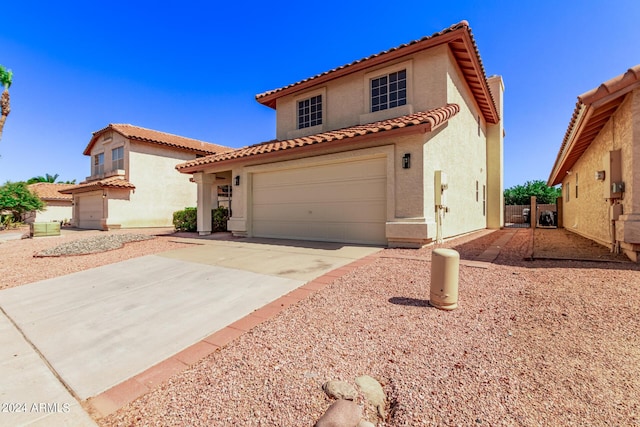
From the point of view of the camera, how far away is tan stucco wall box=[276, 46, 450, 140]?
29.5ft

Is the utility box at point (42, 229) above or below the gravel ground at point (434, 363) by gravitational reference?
above

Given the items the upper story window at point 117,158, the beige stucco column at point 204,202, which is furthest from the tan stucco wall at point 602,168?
the upper story window at point 117,158

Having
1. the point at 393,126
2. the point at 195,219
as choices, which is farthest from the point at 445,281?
the point at 195,219

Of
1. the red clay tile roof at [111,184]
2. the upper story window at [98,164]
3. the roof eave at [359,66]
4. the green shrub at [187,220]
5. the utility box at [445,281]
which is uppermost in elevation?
the roof eave at [359,66]

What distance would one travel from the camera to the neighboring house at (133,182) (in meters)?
19.7

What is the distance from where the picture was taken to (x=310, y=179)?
9.72 metres

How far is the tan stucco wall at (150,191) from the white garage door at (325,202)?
14082mm

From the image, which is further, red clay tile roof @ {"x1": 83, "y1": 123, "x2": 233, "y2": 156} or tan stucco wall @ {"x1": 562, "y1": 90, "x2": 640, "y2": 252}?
red clay tile roof @ {"x1": 83, "y1": 123, "x2": 233, "y2": 156}

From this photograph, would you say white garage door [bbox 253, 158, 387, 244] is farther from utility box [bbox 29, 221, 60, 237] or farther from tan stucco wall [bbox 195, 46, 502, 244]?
utility box [bbox 29, 221, 60, 237]

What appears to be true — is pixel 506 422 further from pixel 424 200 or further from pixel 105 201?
pixel 105 201

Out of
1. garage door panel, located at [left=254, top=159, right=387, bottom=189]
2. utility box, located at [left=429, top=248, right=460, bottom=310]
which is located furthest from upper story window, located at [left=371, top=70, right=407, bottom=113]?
utility box, located at [left=429, top=248, right=460, bottom=310]

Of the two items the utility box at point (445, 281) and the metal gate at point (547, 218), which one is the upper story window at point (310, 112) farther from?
the metal gate at point (547, 218)

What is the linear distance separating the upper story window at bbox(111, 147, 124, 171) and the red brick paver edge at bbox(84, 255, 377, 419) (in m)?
22.8

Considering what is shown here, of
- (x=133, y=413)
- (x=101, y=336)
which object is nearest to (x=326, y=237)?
(x=101, y=336)
